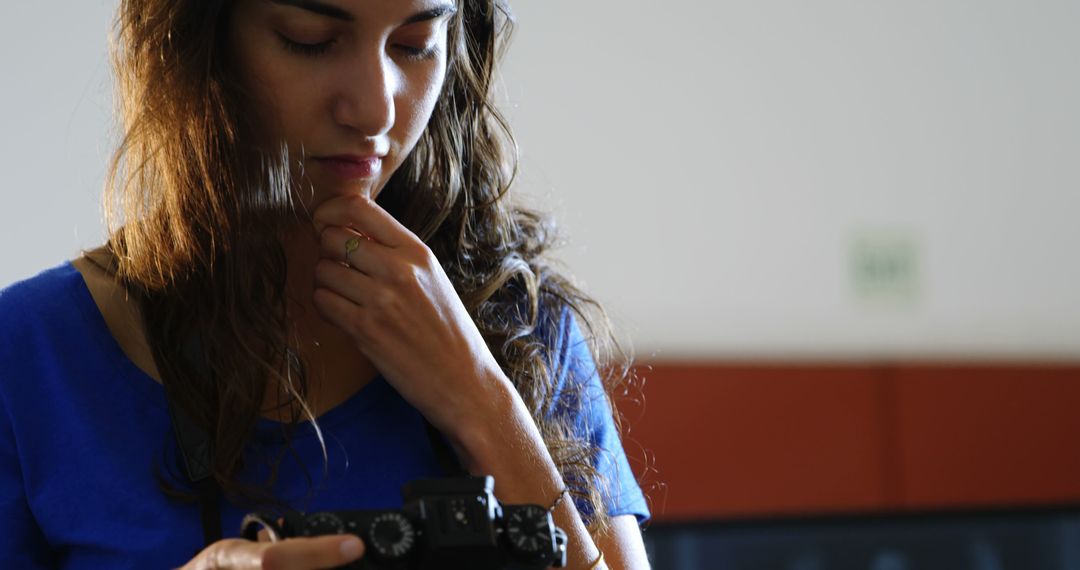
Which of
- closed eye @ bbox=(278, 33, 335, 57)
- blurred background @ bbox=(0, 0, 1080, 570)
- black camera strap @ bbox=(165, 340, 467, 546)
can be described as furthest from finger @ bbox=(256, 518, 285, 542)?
blurred background @ bbox=(0, 0, 1080, 570)

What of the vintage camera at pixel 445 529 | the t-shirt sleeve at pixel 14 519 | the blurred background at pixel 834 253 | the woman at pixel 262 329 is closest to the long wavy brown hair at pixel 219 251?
the woman at pixel 262 329

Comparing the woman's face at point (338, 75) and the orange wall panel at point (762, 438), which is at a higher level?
the woman's face at point (338, 75)

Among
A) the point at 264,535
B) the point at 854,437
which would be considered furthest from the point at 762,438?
the point at 264,535

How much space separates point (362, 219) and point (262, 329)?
0.12 m

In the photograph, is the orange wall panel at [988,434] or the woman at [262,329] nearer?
the woman at [262,329]

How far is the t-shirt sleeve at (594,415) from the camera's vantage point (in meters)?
1.10

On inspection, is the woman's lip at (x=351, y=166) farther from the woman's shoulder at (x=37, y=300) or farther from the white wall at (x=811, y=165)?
the white wall at (x=811, y=165)

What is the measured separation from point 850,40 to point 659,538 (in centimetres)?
101

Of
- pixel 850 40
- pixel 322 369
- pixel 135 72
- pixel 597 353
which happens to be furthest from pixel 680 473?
pixel 135 72

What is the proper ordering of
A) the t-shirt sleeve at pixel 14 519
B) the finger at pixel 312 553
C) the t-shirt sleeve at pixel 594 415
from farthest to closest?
the t-shirt sleeve at pixel 594 415, the t-shirt sleeve at pixel 14 519, the finger at pixel 312 553

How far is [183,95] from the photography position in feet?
3.33

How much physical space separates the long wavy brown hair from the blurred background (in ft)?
3.40

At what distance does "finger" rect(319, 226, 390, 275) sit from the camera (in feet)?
3.29

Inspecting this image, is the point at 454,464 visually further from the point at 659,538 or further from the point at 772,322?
the point at 772,322
